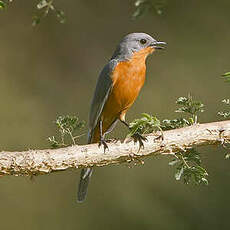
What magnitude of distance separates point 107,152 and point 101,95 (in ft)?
4.73

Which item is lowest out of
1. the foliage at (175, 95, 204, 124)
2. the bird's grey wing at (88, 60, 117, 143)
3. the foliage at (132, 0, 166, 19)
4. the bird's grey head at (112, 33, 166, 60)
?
the foliage at (175, 95, 204, 124)

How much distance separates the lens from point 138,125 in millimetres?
4320

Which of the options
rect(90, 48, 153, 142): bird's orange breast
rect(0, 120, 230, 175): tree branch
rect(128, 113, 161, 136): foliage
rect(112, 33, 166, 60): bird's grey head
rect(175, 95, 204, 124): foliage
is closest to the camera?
rect(128, 113, 161, 136): foliage

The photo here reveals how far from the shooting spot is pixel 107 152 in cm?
449

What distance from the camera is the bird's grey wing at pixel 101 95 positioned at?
5855 millimetres

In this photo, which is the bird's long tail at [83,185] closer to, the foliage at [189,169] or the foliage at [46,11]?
the foliage at [189,169]

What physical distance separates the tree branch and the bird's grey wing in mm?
1289

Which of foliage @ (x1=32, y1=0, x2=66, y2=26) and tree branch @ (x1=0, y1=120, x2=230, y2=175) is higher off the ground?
foliage @ (x1=32, y1=0, x2=66, y2=26)

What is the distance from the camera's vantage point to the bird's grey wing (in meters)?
5.86

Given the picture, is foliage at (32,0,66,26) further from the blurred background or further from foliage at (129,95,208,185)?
the blurred background

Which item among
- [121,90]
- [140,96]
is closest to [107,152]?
[121,90]

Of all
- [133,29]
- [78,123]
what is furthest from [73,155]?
[133,29]

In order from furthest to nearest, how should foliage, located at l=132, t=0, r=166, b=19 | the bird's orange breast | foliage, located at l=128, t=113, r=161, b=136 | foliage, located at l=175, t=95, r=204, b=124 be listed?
1. the bird's orange breast
2. foliage, located at l=175, t=95, r=204, b=124
3. foliage, located at l=128, t=113, r=161, b=136
4. foliage, located at l=132, t=0, r=166, b=19

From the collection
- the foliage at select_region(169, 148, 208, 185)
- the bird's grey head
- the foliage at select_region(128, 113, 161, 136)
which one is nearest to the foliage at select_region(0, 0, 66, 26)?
the foliage at select_region(128, 113, 161, 136)
